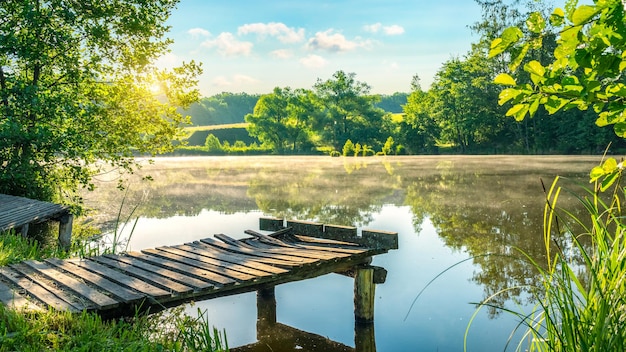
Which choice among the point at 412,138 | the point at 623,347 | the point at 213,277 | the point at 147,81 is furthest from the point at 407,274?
the point at 412,138

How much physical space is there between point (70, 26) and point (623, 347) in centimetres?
1246

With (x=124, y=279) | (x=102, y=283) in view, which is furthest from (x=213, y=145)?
(x=102, y=283)

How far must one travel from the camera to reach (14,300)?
4.32 meters

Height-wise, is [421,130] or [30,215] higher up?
[421,130]

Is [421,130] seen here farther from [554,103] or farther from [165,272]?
[554,103]

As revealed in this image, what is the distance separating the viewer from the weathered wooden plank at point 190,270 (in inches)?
214

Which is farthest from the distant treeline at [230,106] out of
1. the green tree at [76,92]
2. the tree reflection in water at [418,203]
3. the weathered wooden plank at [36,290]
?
the weathered wooden plank at [36,290]

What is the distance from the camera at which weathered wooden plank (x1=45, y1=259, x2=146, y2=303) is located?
479cm

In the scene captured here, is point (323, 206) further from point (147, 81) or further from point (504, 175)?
point (504, 175)

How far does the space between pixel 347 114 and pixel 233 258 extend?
72002 mm

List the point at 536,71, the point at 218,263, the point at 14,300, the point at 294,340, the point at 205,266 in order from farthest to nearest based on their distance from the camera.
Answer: the point at 294,340 < the point at 218,263 < the point at 205,266 < the point at 14,300 < the point at 536,71

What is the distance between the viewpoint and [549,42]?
54750 mm

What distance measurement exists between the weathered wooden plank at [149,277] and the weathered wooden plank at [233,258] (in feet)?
3.21

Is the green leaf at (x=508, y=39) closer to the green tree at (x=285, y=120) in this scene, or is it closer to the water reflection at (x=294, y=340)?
the water reflection at (x=294, y=340)
